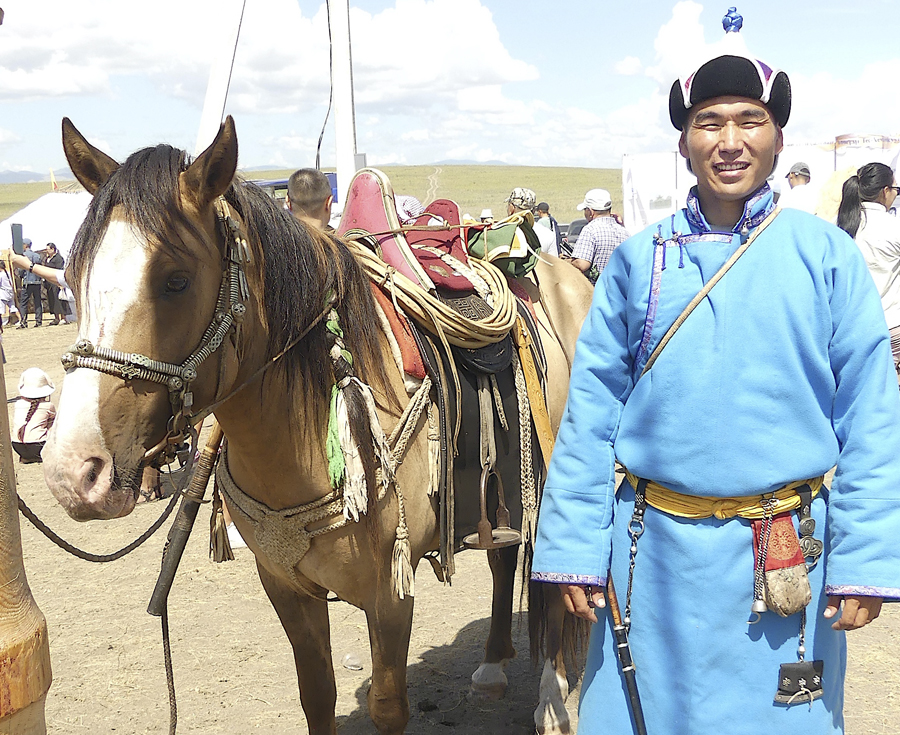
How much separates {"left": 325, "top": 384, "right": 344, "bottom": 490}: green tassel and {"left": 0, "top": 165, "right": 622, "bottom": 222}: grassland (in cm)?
4570

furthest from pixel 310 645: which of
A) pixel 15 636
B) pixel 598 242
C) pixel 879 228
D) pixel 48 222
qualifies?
pixel 48 222

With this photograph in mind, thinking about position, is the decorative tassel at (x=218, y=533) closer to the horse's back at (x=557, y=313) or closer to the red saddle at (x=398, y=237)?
the red saddle at (x=398, y=237)

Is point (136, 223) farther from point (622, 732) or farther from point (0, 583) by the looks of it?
point (622, 732)

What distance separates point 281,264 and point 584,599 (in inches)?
44.8

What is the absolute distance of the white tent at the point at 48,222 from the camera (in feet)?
67.1

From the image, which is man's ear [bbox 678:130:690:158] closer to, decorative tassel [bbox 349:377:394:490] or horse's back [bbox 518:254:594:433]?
decorative tassel [bbox 349:377:394:490]

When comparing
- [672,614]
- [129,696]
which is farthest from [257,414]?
[129,696]

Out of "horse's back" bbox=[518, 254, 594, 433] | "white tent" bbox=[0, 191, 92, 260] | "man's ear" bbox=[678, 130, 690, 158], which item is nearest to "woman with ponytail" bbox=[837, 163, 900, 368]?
"horse's back" bbox=[518, 254, 594, 433]

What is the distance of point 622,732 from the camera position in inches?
68.1

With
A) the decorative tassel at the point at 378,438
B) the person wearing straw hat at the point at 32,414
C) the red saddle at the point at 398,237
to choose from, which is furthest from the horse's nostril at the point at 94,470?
the person wearing straw hat at the point at 32,414

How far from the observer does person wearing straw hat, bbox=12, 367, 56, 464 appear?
668 cm

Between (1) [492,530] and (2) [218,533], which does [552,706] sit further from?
(2) [218,533]

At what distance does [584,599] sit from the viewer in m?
1.74

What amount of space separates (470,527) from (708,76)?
161 centimetres
